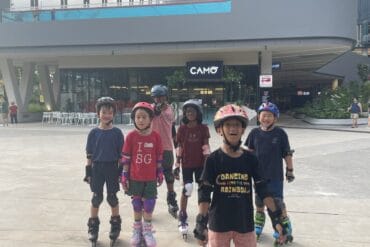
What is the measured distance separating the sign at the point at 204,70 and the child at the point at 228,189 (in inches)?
886

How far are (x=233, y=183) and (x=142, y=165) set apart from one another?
1666 mm

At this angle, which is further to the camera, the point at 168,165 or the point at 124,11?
the point at 124,11

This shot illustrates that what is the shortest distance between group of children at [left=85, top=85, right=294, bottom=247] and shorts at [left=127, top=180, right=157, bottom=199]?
1 cm

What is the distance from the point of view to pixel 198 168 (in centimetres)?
531

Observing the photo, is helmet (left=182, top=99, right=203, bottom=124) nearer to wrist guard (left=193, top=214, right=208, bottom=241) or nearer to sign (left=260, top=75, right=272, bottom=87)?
wrist guard (left=193, top=214, right=208, bottom=241)

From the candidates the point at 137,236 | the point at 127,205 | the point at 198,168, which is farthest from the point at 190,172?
the point at 127,205

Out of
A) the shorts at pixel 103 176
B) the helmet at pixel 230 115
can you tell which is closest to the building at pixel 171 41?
the shorts at pixel 103 176

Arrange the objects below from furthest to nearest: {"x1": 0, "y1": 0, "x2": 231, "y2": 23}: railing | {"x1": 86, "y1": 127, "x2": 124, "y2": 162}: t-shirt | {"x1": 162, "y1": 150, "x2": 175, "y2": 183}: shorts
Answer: {"x1": 0, "y1": 0, "x2": 231, "y2": 23}: railing < {"x1": 162, "y1": 150, "x2": 175, "y2": 183}: shorts < {"x1": 86, "y1": 127, "x2": 124, "y2": 162}: t-shirt

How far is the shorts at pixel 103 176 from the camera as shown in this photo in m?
5.05

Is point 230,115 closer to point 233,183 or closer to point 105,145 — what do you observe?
point 233,183

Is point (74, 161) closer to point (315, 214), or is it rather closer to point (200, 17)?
point (315, 214)

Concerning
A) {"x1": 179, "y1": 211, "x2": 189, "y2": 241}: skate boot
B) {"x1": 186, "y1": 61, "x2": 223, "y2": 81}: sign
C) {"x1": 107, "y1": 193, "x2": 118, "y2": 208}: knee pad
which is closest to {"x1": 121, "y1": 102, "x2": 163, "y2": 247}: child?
{"x1": 107, "y1": 193, "x2": 118, "y2": 208}: knee pad

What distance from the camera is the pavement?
5.19 meters

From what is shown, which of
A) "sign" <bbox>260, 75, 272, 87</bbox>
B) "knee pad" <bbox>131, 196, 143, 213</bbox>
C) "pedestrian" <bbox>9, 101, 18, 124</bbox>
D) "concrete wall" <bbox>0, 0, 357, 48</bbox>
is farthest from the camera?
"pedestrian" <bbox>9, 101, 18, 124</bbox>
